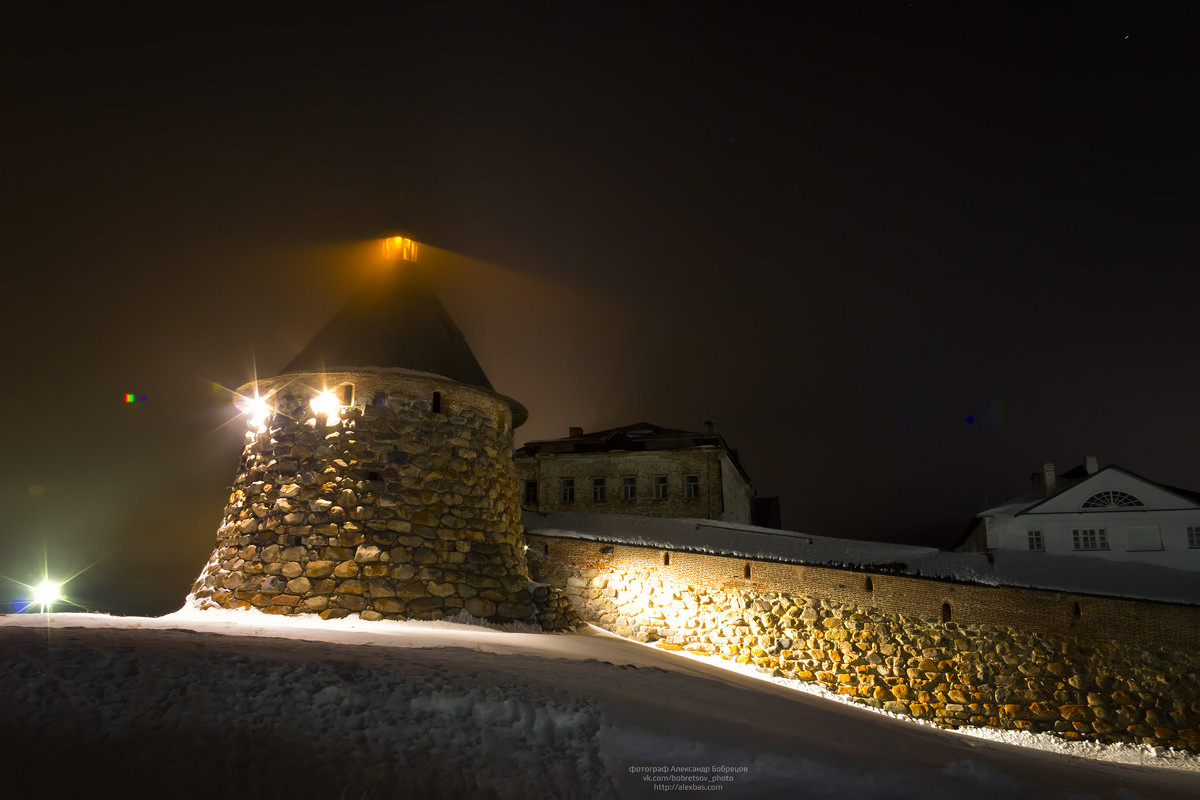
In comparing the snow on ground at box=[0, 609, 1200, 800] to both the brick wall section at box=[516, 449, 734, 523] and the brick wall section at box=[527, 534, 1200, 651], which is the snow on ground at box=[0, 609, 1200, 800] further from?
the brick wall section at box=[516, 449, 734, 523]

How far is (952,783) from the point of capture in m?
6.61

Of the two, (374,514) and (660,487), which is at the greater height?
(660,487)

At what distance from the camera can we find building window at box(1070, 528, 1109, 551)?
24859 millimetres

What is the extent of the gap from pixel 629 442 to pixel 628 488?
1895mm

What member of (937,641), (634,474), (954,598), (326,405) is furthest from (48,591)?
(954,598)

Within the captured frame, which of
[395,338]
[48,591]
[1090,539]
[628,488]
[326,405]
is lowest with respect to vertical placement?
[48,591]

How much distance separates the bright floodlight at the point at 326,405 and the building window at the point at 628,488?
16.9 m

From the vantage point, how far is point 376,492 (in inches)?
568

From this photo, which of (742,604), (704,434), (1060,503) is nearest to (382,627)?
(742,604)

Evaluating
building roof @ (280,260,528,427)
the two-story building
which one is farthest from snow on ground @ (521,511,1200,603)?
the two-story building

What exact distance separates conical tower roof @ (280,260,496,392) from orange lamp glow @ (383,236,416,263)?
49cm

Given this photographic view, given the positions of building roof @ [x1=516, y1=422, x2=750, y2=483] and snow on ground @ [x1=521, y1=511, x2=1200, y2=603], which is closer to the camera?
snow on ground @ [x1=521, y1=511, x2=1200, y2=603]

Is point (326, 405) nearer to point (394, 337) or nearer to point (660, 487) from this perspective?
point (394, 337)

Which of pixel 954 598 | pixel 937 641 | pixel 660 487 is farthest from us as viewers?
pixel 660 487
